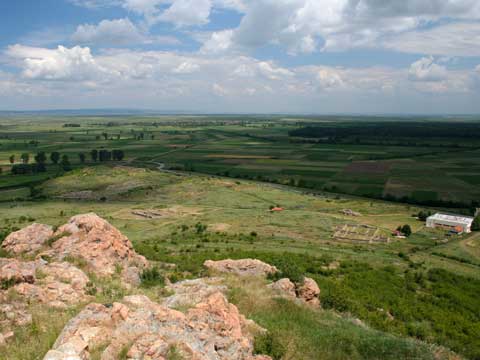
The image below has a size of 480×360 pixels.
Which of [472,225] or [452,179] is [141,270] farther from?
[452,179]

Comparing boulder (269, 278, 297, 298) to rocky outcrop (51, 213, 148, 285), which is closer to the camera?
boulder (269, 278, 297, 298)

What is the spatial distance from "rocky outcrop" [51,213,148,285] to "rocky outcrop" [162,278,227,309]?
339 centimetres

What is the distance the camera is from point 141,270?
25.5 metres

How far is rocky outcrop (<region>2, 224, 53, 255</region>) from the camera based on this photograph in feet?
84.3

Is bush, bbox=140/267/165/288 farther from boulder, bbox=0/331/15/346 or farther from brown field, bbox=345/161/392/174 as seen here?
brown field, bbox=345/161/392/174

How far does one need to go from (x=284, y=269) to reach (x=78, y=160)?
15942 cm

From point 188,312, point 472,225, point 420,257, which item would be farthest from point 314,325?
point 472,225

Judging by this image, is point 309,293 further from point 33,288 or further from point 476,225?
point 476,225

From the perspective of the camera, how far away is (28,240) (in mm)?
26859

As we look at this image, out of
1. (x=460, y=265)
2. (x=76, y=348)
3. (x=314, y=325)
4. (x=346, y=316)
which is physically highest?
(x=76, y=348)

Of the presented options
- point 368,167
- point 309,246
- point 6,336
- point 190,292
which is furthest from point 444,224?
point 368,167

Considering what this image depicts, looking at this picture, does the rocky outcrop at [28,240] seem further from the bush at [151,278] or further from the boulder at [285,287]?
the boulder at [285,287]

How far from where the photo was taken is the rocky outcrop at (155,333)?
11.4m

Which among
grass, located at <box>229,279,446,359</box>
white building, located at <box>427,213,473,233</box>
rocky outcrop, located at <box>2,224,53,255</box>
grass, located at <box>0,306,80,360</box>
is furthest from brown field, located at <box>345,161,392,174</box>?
grass, located at <box>0,306,80,360</box>
